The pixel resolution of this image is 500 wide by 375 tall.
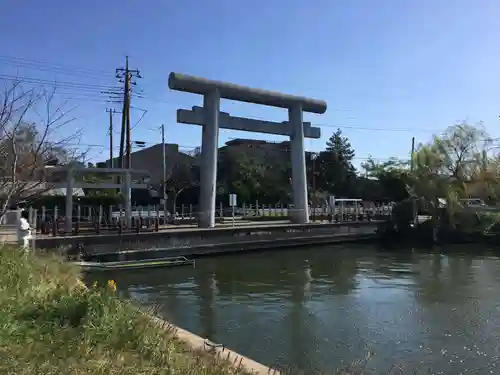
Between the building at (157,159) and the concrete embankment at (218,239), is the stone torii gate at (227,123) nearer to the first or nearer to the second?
the concrete embankment at (218,239)

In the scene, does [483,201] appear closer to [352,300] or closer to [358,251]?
[358,251]

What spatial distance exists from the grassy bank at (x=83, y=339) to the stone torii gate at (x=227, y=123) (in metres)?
22.5

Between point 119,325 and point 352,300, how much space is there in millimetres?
10221

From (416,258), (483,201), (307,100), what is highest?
(307,100)

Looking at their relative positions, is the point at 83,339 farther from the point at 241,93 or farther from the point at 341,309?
the point at 241,93

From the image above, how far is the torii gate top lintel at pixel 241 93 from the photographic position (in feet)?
95.1

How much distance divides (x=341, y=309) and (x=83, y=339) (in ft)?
30.8

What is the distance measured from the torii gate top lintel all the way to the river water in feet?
32.6

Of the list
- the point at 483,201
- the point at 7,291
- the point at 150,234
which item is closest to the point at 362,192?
the point at 483,201

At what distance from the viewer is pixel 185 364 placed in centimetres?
552

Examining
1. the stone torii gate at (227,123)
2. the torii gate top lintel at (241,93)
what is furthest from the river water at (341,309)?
the torii gate top lintel at (241,93)

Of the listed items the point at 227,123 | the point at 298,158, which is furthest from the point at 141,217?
the point at 298,158

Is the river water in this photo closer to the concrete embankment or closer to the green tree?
the concrete embankment

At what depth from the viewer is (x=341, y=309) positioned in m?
14.0
